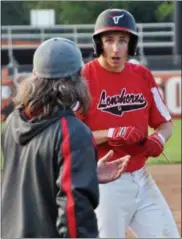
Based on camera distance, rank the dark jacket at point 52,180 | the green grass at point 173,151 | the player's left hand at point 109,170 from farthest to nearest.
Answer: the green grass at point 173,151 < the player's left hand at point 109,170 < the dark jacket at point 52,180

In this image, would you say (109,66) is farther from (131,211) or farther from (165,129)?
(131,211)

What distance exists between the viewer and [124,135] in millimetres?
4148

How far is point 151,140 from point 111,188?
35cm

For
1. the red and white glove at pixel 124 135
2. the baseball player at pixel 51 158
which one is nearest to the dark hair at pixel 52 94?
the baseball player at pixel 51 158

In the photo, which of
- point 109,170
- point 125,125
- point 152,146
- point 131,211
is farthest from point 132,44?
point 109,170

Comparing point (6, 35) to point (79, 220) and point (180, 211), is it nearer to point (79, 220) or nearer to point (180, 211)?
point (180, 211)

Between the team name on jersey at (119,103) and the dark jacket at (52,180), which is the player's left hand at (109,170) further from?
the team name on jersey at (119,103)

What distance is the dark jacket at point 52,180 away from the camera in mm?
2830

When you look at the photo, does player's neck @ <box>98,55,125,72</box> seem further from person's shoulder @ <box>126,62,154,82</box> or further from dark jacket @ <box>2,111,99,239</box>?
dark jacket @ <box>2,111,99,239</box>

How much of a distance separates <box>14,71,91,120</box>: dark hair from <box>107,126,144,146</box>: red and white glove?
115cm

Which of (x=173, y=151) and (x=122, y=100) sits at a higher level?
(x=122, y=100)


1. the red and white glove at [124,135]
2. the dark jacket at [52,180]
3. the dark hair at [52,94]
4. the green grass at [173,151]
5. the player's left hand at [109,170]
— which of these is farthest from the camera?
the green grass at [173,151]

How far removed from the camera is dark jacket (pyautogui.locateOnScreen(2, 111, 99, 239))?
2830mm

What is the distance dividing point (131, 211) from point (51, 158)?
1.47 m
